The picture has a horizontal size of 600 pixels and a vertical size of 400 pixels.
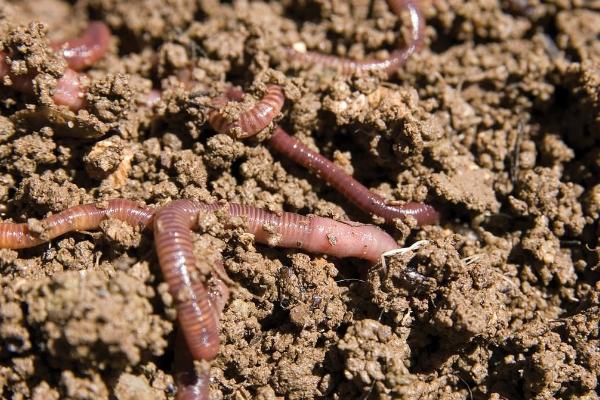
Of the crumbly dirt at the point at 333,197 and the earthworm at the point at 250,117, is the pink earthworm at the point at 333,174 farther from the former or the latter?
the crumbly dirt at the point at 333,197

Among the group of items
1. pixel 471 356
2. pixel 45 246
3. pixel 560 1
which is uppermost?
pixel 560 1

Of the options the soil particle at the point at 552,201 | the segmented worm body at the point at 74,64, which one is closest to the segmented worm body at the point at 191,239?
the segmented worm body at the point at 74,64

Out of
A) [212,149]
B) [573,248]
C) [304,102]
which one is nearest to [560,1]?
[573,248]

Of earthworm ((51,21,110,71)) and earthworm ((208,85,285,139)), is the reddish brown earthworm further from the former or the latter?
earthworm ((51,21,110,71))

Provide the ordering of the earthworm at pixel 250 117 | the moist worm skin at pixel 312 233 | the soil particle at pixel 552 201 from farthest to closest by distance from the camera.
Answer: the soil particle at pixel 552 201 → the earthworm at pixel 250 117 → the moist worm skin at pixel 312 233

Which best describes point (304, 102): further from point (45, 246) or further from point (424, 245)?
point (45, 246)

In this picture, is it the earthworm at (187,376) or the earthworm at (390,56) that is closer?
the earthworm at (187,376)

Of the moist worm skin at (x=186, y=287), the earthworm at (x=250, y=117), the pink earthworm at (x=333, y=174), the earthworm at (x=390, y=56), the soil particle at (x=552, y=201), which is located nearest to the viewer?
the moist worm skin at (x=186, y=287)

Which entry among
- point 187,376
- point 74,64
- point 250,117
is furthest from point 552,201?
point 74,64
